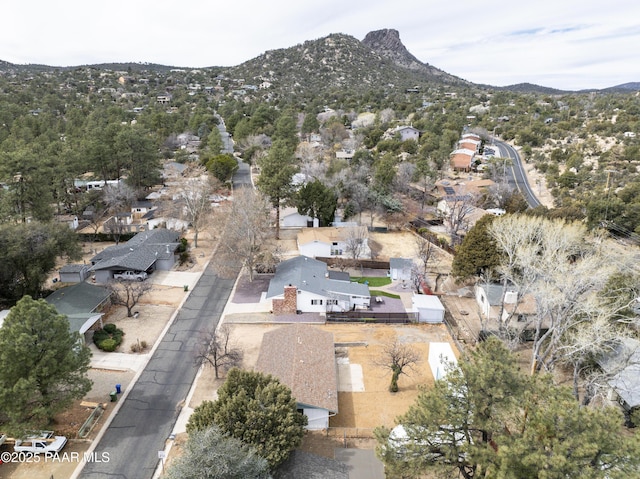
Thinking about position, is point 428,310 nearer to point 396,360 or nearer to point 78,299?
point 396,360

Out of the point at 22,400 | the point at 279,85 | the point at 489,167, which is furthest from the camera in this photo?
the point at 279,85

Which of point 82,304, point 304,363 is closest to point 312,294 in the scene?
point 304,363

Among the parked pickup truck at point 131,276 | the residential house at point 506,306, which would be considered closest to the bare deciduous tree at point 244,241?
the parked pickup truck at point 131,276

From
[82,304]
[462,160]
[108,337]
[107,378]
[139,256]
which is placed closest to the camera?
[107,378]

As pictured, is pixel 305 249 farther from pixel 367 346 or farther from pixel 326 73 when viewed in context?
pixel 326 73

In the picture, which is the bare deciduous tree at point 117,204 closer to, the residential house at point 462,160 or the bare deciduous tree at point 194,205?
the bare deciduous tree at point 194,205

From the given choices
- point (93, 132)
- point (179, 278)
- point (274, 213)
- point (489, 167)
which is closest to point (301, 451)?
point (179, 278)
